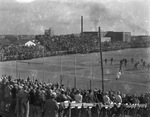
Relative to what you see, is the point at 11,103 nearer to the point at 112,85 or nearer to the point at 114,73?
the point at 112,85

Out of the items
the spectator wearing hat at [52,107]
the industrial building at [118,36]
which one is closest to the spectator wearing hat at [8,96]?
the spectator wearing hat at [52,107]

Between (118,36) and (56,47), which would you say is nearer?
(56,47)

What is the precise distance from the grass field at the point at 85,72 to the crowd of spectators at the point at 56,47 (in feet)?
2.64

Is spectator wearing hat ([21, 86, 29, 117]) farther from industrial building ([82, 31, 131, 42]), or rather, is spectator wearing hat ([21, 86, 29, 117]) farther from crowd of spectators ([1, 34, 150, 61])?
industrial building ([82, 31, 131, 42])

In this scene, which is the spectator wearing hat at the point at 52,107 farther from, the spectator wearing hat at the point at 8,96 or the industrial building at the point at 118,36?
the industrial building at the point at 118,36

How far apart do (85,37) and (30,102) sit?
159 ft

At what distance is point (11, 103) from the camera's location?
8.97m

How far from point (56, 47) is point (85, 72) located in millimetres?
7801

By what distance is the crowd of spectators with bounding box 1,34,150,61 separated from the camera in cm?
3678

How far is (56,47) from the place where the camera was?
4403cm

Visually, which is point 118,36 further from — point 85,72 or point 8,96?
point 8,96

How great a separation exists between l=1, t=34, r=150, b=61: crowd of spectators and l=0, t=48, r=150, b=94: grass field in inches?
31.6

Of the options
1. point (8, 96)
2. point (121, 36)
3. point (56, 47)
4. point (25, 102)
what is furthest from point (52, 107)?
point (121, 36)

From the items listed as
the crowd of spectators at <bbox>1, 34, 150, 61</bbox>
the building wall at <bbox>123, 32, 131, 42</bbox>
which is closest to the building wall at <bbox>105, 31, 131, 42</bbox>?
the building wall at <bbox>123, 32, 131, 42</bbox>
